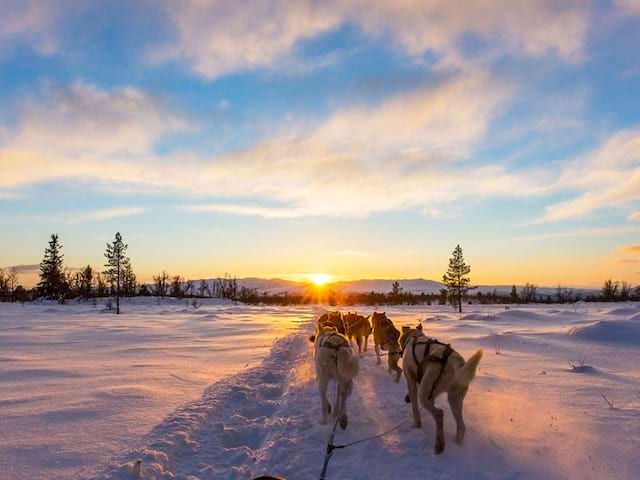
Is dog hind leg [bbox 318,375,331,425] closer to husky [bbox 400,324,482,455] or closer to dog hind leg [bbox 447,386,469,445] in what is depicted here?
husky [bbox 400,324,482,455]

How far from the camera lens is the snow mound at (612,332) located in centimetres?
1275

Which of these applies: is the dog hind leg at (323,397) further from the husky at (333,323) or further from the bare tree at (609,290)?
the bare tree at (609,290)

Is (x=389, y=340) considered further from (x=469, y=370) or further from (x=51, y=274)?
(x=51, y=274)

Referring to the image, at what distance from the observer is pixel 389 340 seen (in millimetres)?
9508

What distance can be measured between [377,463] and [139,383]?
5035 millimetres

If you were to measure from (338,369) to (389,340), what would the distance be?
420cm

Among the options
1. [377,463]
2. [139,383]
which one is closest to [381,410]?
[377,463]

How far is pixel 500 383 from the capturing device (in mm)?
7805

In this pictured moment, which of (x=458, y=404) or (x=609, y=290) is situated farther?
(x=609, y=290)

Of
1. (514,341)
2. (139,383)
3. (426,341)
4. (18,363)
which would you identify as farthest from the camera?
(514,341)

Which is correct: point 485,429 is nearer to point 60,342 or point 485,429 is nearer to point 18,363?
point 18,363

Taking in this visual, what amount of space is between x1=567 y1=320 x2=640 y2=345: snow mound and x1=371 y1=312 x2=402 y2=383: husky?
7.34 meters

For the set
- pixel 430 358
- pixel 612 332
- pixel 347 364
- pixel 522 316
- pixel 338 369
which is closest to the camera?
pixel 430 358

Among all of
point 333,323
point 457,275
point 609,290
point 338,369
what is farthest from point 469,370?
point 609,290
